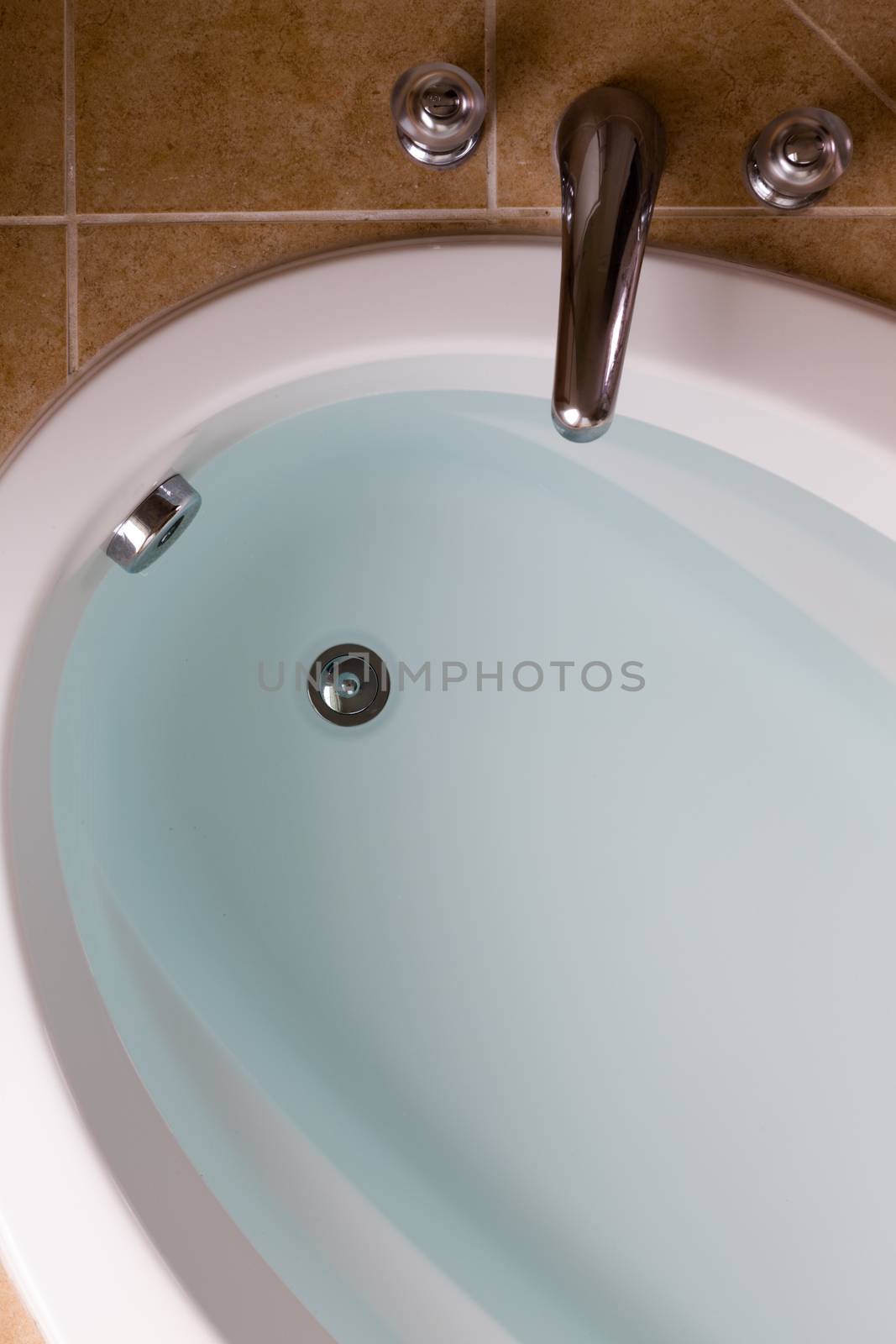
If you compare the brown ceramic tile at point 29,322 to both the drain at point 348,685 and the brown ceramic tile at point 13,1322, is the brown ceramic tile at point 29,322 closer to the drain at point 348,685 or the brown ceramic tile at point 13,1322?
the drain at point 348,685

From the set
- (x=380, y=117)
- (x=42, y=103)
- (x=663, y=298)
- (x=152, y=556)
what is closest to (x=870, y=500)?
(x=663, y=298)

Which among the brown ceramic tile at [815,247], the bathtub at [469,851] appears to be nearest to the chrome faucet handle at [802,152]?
the brown ceramic tile at [815,247]

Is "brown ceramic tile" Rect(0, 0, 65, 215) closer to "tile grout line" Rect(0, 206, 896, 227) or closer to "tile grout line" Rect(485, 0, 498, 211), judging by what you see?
"tile grout line" Rect(0, 206, 896, 227)

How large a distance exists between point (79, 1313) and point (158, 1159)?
0.33 feet

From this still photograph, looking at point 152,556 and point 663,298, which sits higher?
point 663,298

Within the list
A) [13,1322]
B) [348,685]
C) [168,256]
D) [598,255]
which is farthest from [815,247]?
[13,1322]

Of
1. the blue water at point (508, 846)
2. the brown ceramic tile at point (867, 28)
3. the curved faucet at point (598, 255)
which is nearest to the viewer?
the curved faucet at point (598, 255)

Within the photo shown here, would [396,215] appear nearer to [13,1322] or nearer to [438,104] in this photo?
[438,104]

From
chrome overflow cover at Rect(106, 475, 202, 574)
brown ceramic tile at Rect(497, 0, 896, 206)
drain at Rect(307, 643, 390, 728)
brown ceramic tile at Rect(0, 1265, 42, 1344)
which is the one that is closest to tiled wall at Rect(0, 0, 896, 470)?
brown ceramic tile at Rect(497, 0, 896, 206)

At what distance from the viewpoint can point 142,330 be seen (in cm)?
68

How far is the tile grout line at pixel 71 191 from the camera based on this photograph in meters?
0.68

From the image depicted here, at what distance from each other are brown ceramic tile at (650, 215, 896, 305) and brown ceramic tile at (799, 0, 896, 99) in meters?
0.10

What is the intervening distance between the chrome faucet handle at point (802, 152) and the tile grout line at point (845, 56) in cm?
5

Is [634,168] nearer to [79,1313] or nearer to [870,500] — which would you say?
[870,500]
